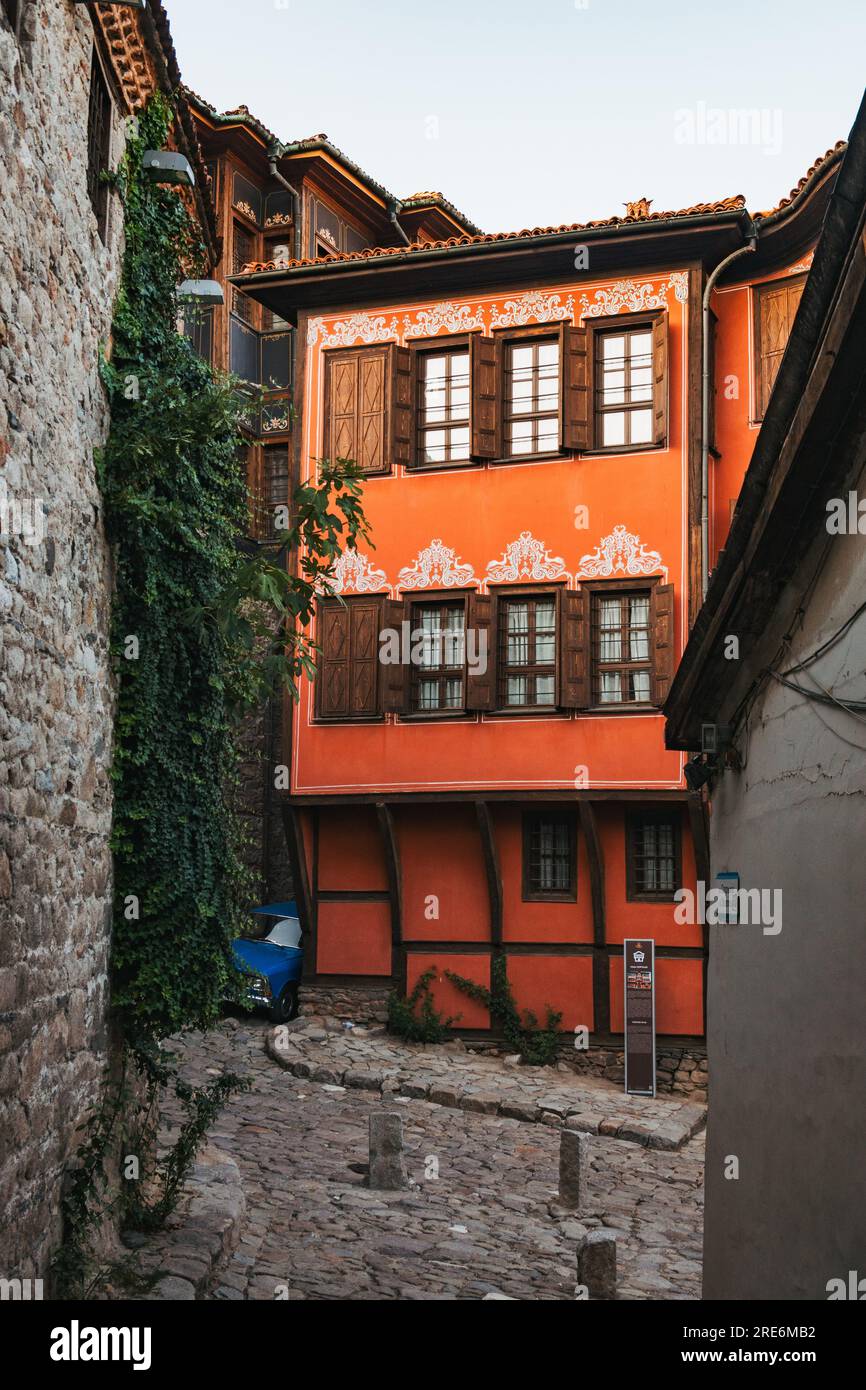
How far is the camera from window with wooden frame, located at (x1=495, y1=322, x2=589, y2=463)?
52.9ft

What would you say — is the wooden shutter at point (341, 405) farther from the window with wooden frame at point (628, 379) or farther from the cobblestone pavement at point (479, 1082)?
the cobblestone pavement at point (479, 1082)

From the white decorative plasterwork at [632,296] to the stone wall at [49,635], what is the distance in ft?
32.1

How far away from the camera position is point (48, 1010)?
6461 millimetres

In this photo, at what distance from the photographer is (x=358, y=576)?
16750 mm

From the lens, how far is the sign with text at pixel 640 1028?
1497 cm

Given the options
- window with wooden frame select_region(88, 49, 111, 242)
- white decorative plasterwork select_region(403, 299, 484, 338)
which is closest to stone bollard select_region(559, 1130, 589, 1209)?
window with wooden frame select_region(88, 49, 111, 242)

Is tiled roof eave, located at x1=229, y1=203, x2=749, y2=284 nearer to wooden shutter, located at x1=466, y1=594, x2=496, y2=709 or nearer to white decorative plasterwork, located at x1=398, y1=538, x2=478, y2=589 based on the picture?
white decorative plasterwork, located at x1=398, y1=538, x2=478, y2=589

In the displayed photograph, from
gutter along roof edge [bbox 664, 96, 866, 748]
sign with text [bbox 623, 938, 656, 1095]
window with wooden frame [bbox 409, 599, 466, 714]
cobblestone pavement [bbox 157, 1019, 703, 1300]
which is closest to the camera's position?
gutter along roof edge [bbox 664, 96, 866, 748]

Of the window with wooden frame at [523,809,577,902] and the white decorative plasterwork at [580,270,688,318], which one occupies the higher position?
the white decorative plasterwork at [580,270,688,318]

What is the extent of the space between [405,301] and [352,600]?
12.6ft

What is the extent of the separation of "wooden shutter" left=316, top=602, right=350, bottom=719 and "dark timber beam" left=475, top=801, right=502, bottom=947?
81.9 inches

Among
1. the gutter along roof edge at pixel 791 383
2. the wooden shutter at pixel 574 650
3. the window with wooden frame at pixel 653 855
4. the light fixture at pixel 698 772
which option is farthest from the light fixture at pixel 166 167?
the window with wooden frame at pixel 653 855
